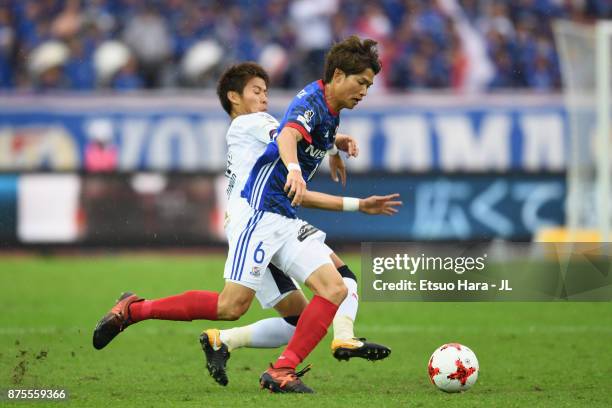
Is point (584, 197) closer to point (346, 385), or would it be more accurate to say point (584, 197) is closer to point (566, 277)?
point (566, 277)

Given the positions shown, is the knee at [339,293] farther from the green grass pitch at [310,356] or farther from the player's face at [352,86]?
the player's face at [352,86]

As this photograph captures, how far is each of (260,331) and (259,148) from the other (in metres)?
1.17

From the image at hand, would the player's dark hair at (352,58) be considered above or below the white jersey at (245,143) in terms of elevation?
above

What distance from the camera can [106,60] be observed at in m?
20.2

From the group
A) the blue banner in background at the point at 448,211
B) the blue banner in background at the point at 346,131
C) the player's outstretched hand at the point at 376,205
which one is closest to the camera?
the player's outstretched hand at the point at 376,205

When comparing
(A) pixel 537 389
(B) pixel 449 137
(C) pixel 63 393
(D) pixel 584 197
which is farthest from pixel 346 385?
(B) pixel 449 137

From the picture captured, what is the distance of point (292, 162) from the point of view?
6.78 m

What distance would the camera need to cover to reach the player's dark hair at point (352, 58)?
7.19 meters

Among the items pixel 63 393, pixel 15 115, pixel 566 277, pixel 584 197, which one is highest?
pixel 15 115

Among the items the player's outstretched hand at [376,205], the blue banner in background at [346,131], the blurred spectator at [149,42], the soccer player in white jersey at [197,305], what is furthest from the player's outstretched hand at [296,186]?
the blurred spectator at [149,42]

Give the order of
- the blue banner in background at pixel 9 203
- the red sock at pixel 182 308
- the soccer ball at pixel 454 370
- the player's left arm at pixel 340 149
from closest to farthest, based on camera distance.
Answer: the soccer ball at pixel 454 370 → the red sock at pixel 182 308 → the player's left arm at pixel 340 149 → the blue banner in background at pixel 9 203

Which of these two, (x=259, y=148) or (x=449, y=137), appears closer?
(x=259, y=148)

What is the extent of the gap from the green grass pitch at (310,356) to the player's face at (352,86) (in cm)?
176

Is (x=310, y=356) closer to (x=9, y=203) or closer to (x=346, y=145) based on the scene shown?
(x=346, y=145)
